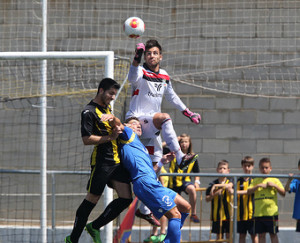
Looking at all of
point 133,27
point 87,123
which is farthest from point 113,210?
point 133,27

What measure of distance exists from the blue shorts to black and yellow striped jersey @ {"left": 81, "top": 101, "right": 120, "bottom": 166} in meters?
0.37

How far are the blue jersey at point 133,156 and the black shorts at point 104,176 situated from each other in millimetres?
107

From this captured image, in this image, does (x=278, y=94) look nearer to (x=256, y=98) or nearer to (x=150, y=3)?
(x=256, y=98)

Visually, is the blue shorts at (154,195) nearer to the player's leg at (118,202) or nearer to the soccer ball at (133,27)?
the player's leg at (118,202)

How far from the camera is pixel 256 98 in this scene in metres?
11.4

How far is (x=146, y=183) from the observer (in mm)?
6543

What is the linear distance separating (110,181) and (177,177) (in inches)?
106

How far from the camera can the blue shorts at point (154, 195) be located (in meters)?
6.51

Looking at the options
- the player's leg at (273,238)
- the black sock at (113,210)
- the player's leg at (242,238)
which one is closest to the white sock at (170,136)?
the black sock at (113,210)

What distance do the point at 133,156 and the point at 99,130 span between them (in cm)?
45

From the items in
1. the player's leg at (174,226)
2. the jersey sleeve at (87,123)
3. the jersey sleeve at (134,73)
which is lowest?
the player's leg at (174,226)

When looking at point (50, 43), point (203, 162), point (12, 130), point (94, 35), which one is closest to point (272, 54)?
point (203, 162)

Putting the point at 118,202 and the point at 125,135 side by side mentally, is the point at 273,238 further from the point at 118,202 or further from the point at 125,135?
the point at 125,135

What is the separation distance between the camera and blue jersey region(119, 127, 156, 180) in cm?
662
